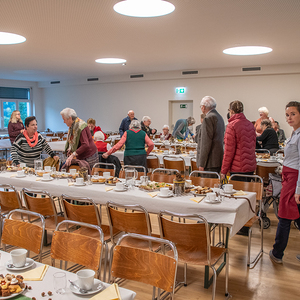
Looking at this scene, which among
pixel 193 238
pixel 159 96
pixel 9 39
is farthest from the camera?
pixel 159 96

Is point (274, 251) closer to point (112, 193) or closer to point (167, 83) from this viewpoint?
point (112, 193)

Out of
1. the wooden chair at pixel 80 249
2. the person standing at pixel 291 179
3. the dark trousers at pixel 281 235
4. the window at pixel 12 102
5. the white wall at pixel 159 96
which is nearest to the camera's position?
the wooden chair at pixel 80 249

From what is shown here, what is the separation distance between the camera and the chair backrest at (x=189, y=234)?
2.62 meters

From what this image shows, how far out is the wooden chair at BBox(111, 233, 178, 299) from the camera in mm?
1913

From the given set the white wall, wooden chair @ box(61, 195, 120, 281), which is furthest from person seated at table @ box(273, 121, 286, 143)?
wooden chair @ box(61, 195, 120, 281)

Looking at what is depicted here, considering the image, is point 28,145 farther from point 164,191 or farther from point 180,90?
point 180,90

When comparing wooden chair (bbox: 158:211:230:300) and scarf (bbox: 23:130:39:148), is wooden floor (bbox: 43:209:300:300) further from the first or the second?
scarf (bbox: 23:130:39:148)

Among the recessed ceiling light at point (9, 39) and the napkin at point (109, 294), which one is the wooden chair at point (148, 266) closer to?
the napkin at point (109, 294)

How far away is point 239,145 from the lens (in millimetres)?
4312

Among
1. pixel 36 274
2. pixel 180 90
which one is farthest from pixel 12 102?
pixel 36 274

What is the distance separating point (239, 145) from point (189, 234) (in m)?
1.98

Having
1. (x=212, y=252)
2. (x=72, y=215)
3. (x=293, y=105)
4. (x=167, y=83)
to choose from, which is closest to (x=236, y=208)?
(x=212, y=252)

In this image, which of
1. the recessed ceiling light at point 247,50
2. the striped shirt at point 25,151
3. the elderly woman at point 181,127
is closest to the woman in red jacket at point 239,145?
the striped shirt at point 25,151

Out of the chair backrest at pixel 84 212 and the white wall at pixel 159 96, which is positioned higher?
the white wall at pixel 159 96
